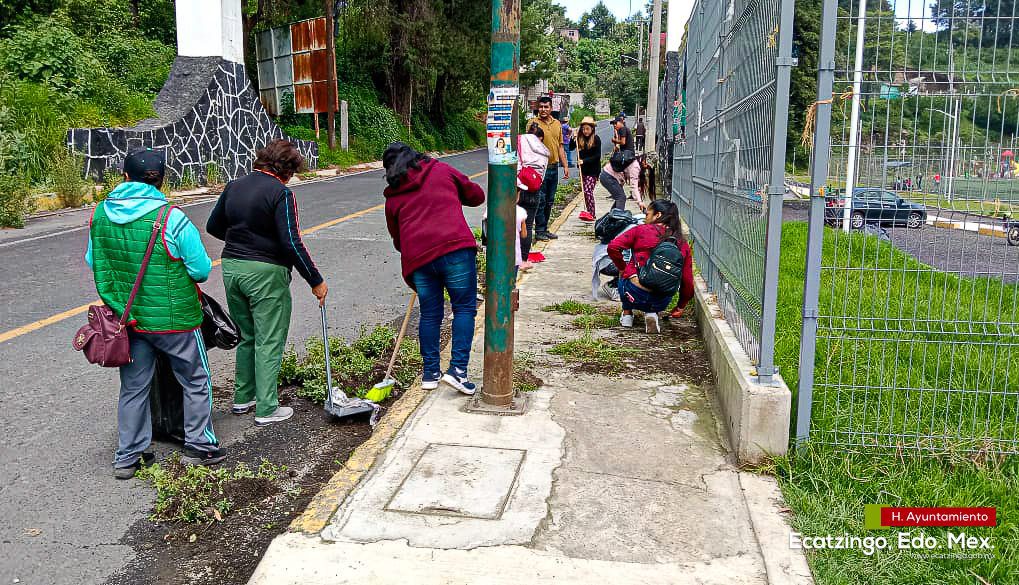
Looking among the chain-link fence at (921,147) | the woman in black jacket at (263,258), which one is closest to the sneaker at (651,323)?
the chain-link fence at (921,147)

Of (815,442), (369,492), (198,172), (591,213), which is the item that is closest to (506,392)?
(369,492)

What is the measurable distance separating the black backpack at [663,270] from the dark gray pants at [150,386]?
11.6 feet

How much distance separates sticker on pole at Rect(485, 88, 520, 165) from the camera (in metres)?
4.96

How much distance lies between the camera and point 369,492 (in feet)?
13.0

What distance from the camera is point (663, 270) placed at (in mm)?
6848

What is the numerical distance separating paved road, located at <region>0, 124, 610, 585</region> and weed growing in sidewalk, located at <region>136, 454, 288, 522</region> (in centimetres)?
10

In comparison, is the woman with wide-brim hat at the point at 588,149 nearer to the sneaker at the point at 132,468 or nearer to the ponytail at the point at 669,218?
the ponytail at the point at 669,218

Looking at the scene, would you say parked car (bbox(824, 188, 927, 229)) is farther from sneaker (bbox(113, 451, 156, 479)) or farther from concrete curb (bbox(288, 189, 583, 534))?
sneaker (bbox(113, 451, 156, 479))

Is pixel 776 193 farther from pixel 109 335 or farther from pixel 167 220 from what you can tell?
pixel 109 335

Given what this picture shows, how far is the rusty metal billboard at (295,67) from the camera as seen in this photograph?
25.4 metres

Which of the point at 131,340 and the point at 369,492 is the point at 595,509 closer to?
the point at 369,492

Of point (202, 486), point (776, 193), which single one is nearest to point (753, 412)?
point (776, 193)

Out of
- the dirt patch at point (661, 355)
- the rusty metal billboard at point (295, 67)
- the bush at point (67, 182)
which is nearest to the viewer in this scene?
the dirt patch at point (661, 355)

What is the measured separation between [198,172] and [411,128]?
18785 mm
